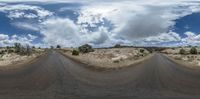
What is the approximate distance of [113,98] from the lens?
52.5 feet

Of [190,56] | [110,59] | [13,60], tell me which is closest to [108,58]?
[110,59]

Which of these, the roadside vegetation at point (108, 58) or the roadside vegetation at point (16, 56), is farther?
the roadside vegetation at point (16, 56)

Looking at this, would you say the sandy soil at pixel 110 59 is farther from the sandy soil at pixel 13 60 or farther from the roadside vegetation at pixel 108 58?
the sandy soil at pixel 13 60

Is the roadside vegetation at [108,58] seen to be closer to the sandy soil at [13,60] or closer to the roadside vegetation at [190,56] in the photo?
the roadside vegetation at [190,56]

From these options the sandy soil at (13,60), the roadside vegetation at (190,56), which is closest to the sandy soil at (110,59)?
the roadside vegetation at (190,56)

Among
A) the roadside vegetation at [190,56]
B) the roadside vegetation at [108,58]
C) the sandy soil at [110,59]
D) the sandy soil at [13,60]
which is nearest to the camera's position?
the sandy soil at [110,59]

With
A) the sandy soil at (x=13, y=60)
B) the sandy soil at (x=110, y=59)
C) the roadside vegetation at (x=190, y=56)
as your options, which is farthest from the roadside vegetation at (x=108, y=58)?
the sandy soil at (x=13, y=60)

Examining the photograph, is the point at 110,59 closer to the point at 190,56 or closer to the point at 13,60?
the point at 13,60

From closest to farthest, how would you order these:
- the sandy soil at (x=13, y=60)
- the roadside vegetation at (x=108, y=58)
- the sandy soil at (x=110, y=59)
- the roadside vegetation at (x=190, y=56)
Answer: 1. the sandy soil at (x=110, y=59)
2. the roadside vegetation at (x=108, y=58)
3. the sandy soil at (x=13, y=60)
4. the roadside vegetation at (x=190, y=56)

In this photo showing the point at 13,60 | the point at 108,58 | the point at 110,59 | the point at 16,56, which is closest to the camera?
the point at 110,59

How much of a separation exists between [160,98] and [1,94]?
6.47m

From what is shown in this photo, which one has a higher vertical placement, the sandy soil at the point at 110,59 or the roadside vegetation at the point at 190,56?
the sandy soil at the point at 110,59

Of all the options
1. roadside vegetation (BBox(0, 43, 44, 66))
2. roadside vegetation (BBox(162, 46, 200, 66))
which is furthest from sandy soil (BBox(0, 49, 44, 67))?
roadside vegetation (BBox(162, 46, 200, 66))

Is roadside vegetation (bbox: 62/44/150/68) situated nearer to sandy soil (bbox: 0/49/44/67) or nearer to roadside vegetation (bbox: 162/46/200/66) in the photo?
roadside vegetation (bbox: 162/46/200/66)
